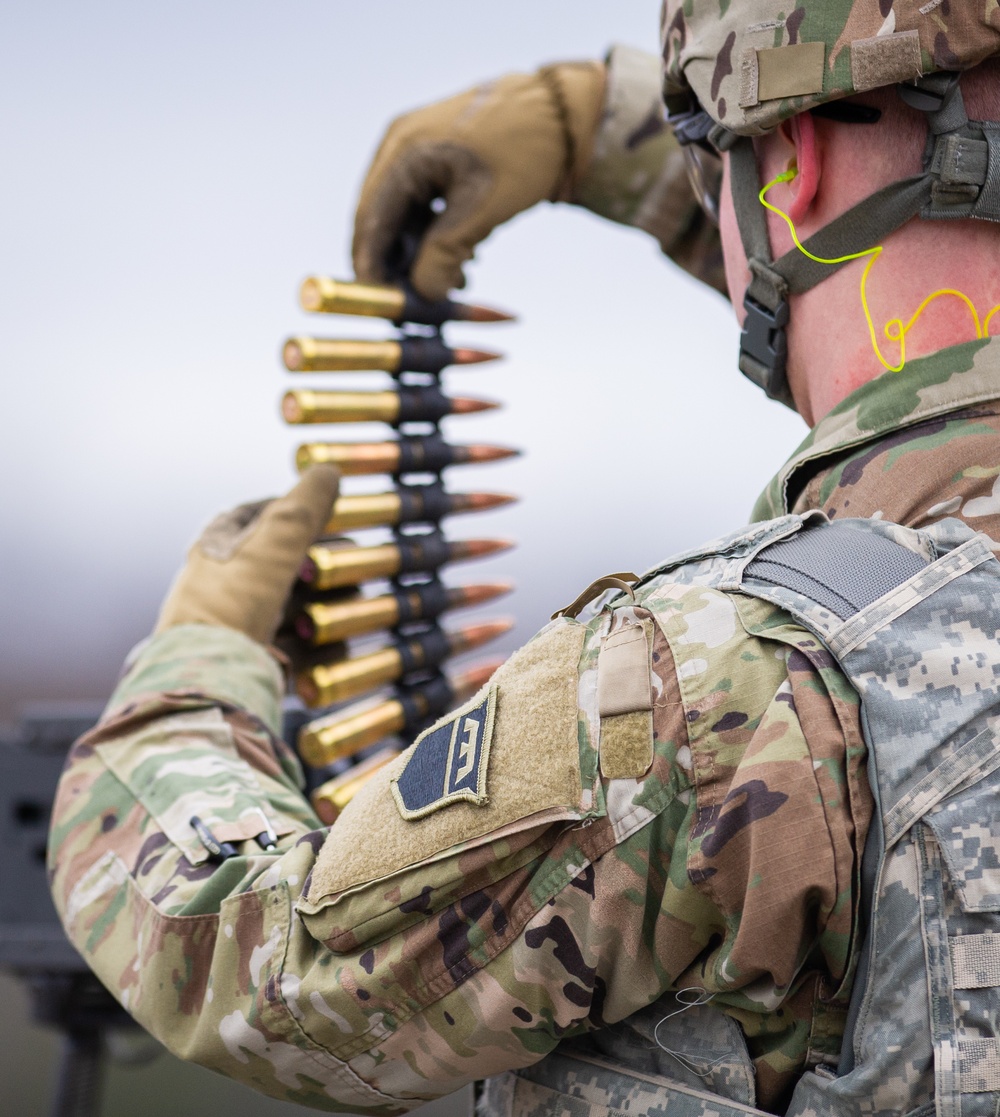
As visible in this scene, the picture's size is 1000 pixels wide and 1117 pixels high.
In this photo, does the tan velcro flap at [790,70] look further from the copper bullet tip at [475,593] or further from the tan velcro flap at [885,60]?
the copper bullet tip at [475,593]

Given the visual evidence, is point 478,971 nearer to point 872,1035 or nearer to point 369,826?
point 369,826

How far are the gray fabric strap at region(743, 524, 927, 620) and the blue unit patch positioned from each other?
0.94ft

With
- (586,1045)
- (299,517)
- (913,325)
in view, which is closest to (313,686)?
(299,517)

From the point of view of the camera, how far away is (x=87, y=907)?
138cm

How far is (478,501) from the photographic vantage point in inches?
111

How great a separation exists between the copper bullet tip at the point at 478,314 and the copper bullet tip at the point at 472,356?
0.07 m

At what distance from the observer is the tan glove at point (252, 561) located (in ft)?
6.38

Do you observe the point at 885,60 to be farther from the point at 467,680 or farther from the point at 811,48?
the point at 467,680

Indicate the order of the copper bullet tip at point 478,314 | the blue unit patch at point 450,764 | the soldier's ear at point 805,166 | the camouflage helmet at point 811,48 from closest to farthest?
the blue unit patch at point 450,764 → the camouflage helmet at point 811,48 → the soldier's ear at point 805,166 → the copper bullet tip at point 478,314

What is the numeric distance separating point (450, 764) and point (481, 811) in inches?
2.5

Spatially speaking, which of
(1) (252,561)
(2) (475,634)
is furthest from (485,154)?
(2) (475,634)

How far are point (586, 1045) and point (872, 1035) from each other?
336 millimetres

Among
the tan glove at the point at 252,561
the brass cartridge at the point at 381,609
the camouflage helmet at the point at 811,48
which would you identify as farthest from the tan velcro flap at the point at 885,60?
the brass cartridge at the point at 381,609

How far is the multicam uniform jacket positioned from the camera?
95cm
